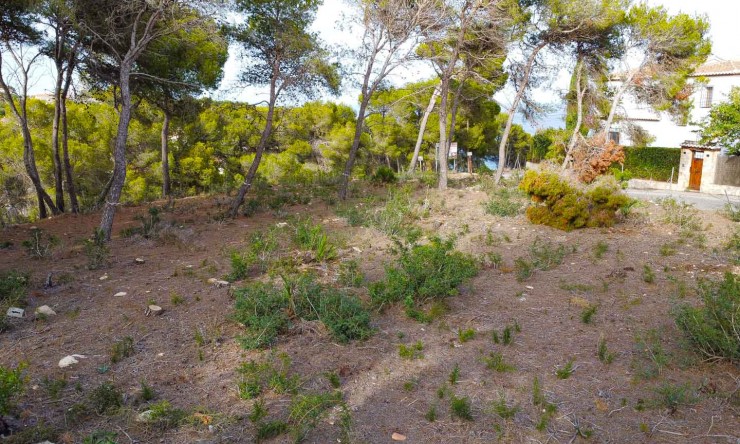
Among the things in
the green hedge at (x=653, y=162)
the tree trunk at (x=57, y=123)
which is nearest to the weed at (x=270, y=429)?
the tree trunk at (x=57, y=123)

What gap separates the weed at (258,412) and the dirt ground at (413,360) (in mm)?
57

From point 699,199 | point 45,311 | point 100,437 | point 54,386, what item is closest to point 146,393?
point 100,437

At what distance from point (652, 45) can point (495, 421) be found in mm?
17780

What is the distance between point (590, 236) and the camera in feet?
25.0

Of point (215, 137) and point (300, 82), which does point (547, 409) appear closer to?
point (300, 82)

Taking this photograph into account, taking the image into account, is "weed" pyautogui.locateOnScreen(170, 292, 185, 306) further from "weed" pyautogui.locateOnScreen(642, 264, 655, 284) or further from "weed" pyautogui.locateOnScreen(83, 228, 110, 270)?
"weed" pyautogui.locateOnScreen(642, 264, 655, 284)

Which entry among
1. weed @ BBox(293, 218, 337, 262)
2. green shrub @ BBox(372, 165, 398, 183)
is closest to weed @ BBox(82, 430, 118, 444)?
weed @ BBox(293, 218, 337, 262)

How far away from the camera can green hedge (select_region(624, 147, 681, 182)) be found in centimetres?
2220

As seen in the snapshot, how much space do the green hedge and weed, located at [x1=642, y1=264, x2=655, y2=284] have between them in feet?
59.4

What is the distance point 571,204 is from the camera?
8.13 metres

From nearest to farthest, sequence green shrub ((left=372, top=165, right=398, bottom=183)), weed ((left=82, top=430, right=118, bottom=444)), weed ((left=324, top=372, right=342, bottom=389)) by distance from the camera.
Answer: weed ((left=82, top=430, right=118, bottom=444)) → weed ((left=324, top=372, right=342, bottom=389)) → green shrub ((left=372, top=165, right=398, bottom=183))

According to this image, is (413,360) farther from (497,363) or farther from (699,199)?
(699,199)

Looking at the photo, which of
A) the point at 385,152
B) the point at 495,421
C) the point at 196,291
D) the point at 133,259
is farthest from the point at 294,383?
the point at 385,152

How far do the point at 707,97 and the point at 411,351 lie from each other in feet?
96.7
